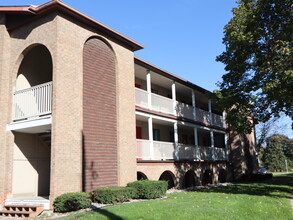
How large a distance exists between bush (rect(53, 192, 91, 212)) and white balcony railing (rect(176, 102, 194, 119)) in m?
11.6

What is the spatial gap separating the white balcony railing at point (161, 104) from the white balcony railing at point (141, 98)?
0.88 metres

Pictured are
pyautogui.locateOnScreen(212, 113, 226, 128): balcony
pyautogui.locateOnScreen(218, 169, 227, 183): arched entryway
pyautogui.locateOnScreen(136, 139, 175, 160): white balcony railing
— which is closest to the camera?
pyautogui.locateOnScreen(136, 139, 175, 160): white balcony railing

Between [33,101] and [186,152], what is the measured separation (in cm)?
1126

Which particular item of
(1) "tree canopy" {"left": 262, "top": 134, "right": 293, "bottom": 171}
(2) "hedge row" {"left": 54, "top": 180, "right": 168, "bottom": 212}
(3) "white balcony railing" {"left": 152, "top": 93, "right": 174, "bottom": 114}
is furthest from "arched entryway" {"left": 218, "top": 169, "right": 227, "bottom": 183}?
(1) "tree canopy" {"left": 262, "top": 134, "right": 293, "bottom": 171}

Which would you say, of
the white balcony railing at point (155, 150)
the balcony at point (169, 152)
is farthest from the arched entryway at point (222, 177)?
the white balcony railing at point (155, 150)

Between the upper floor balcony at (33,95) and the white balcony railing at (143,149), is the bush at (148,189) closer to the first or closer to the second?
the white balcony railing at (143,149)

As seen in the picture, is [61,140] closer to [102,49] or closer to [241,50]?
[102,49]

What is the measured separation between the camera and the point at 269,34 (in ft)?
52.6

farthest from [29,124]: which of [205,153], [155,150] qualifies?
[205,153]

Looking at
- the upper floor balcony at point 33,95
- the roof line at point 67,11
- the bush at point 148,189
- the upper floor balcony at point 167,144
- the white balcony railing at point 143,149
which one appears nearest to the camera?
the roof line at point 67,11

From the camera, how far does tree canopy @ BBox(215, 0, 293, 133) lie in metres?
14.3

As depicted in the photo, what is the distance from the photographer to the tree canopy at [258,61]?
46.8 ft

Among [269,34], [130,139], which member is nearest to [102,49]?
[130,139]

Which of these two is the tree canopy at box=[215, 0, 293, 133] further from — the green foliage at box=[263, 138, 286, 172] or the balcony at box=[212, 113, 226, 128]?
the green foliage at box=[263, 138, 286, 172]
